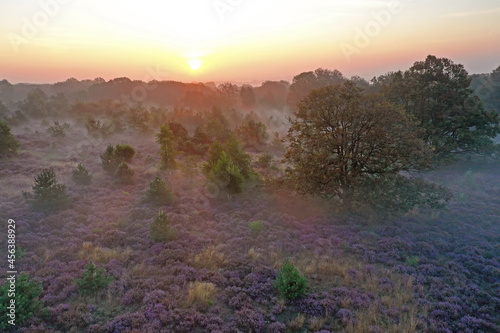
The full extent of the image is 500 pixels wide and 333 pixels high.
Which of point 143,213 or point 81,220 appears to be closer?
point 81,220

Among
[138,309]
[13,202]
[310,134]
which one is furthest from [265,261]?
[13,202]

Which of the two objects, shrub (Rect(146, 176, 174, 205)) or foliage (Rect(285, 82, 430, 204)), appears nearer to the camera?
foliage (Rect(285, 82, 430, 204))

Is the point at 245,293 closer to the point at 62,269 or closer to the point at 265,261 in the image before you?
the point at 265,261

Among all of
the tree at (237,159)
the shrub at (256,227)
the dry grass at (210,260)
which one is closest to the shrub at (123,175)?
the tree at (237,159)

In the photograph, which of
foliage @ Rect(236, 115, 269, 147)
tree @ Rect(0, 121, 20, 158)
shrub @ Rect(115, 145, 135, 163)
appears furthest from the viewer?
foliage @ Rect(236, 115, 269, 147)

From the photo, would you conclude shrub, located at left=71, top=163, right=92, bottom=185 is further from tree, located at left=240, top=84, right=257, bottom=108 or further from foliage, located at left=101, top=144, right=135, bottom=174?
tree, located at left=240, top=84, right=257, bottom=108

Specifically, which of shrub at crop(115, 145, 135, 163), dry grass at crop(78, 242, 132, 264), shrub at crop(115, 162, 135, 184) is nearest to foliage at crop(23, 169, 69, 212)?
shrub at crop(115, 162, 135, 184)

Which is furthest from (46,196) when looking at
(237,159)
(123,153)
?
(237,159)
